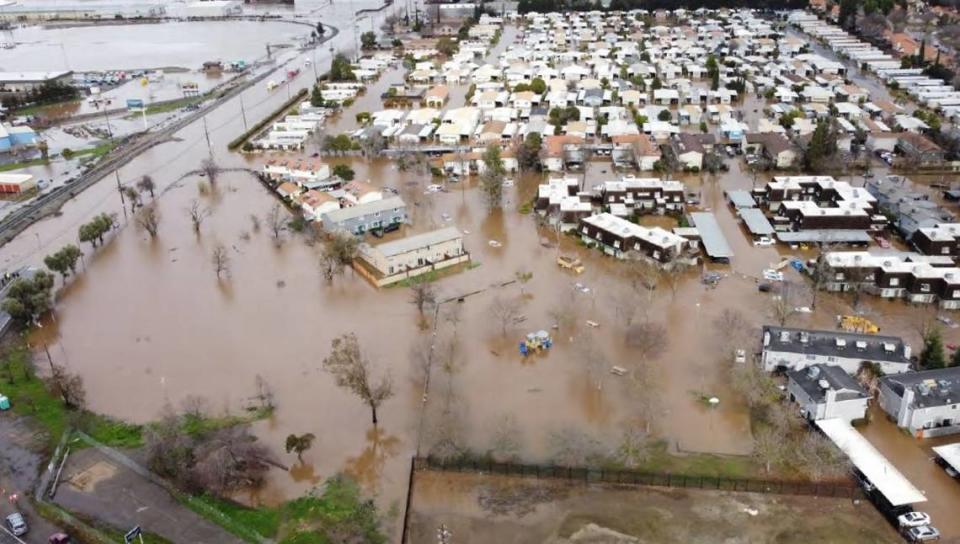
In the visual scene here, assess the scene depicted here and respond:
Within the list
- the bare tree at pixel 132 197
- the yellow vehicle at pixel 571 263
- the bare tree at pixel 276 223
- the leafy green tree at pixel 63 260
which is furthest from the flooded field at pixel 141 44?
the yellow vehicle at pixel 571 263

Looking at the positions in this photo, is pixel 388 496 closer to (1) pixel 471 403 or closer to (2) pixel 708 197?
(1) pixel 471 403

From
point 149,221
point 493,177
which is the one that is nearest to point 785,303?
point 493,177

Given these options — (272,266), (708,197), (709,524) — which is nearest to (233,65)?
(272,266)

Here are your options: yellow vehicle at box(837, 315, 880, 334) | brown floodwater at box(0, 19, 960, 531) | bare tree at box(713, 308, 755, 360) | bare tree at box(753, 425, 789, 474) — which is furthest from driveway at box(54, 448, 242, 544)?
yellow vehicle at box(837, 315, 880, 334)

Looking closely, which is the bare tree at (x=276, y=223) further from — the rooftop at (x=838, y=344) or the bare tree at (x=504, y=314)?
the rooftop at (x=838, y=344)

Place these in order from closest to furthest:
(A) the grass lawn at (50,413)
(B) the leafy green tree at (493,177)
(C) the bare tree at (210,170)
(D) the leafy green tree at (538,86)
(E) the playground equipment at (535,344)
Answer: (A) the grass lawn at (50,413), (E) the playground equipment at (535,344), (B) the leafy green tree at (493,177), (C) the bare tree at (210,170), (D) the leafy green tree at (538,86)

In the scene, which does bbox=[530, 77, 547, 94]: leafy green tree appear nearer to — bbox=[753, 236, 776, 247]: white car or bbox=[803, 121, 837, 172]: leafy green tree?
bbox=[803, 121, 837, 172]: leafy green tree
